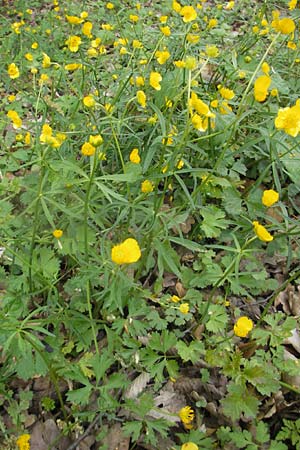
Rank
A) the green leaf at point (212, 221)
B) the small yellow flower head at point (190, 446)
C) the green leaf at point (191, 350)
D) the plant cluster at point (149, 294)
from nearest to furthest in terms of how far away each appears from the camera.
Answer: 1. the small yellow flower head at point (190, 446)
2. the plant cluster at point (149, 294)
3. the green leaf at point (191, 350)
4. the green leaf at point (212, 221)

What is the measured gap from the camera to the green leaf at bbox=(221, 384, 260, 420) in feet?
5.29

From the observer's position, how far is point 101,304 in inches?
73.9

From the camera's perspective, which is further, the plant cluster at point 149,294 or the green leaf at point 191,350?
the green leaf at point 191,350

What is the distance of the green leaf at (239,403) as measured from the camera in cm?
161

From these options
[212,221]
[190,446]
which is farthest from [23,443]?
[212,221]

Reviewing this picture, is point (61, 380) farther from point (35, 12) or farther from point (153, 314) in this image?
point (35, 12)

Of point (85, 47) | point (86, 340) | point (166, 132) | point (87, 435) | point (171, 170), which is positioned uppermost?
point (166, 132)

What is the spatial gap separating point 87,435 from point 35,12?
166 inches

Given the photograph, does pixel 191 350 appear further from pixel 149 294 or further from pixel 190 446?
pixel 190 446

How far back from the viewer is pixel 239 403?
164 centimetres

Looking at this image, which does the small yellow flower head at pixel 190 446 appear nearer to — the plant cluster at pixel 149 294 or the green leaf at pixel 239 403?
the plant cluster at pixel 149 294

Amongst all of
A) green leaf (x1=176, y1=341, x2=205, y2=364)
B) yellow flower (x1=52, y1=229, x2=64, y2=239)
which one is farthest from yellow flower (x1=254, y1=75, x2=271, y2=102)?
→ green leaf (x1=176, y1=341, x2=205, y2=364)

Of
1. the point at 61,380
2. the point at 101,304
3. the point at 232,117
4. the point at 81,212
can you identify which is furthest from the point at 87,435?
the point at 232,117

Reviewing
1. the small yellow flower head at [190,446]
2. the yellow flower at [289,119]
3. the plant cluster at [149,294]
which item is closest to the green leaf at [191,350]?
the plant cluster at [149,294]
